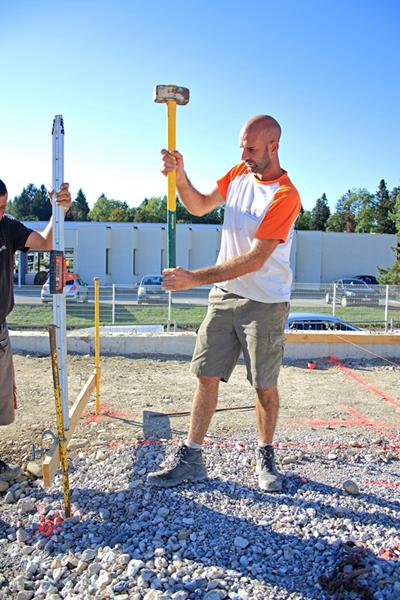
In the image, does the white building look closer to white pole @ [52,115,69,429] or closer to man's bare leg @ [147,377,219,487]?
white pole @ [52,115,69,429]

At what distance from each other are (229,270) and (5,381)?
174 centimetres

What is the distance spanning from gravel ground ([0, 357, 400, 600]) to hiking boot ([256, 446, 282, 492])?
0.05 m

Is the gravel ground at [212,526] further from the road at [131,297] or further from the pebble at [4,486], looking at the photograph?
the road at [131,297]

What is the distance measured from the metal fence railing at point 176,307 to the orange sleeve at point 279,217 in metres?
8.24

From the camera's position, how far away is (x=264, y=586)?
233cm

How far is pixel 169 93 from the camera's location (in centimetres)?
355

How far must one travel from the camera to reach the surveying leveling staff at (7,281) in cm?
349

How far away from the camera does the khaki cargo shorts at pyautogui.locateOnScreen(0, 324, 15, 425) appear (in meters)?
3.55

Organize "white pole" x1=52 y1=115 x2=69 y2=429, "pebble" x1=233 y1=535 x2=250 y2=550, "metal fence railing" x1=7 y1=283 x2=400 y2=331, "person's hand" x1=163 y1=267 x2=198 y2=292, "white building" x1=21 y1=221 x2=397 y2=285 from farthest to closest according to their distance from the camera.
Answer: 1. "white building" x1=21 y1=221 x2=397 y2=285
2. "metal fence railing" x1=7 y1=283 x2=400 y2=331
3. "white pole" x1=52 y1=115 x2=69 y2=429
4. "person's hand" x1=163 y1=267 x2=198 y2=292
5. "pebble" x1=233 y1=535 x2=250 y2=550

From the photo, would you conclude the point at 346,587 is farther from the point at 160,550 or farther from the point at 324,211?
the point at 324,211

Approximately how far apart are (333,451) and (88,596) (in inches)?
90.4

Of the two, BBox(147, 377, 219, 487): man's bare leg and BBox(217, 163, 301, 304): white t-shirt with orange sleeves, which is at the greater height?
BBox(217, 163, 301, 304): white t-shirt with orange sleeves

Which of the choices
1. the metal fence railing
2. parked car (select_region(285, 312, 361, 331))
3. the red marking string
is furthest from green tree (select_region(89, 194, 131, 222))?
the red marking string

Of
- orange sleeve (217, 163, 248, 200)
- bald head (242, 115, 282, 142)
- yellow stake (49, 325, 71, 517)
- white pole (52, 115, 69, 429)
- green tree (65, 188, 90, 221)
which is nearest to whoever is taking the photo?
yellow stake (49, 325, 71, 517)
